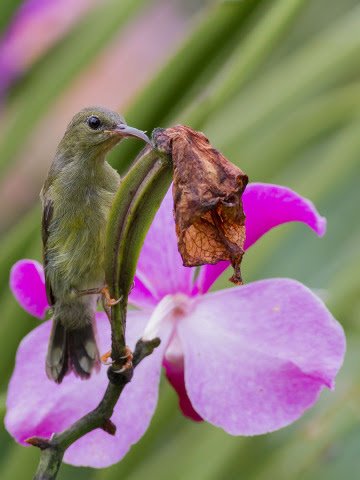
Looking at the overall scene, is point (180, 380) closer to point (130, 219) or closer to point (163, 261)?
point (163, 261)

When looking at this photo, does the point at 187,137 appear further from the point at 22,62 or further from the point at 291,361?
the point at 22,62

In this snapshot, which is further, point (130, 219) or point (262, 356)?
point (262, 356)

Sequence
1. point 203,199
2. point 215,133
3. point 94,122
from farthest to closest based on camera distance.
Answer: point 215,133 → point 94,122 → point 203,199

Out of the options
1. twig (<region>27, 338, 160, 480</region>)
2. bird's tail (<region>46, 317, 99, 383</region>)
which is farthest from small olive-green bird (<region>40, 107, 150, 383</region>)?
twig (<region>27, 338, 160, 480</region>)

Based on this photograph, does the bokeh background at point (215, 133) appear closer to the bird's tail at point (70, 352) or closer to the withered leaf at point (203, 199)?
the bird's tail at point (70, 352)

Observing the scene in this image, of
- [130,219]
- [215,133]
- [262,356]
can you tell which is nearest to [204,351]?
[262,356]

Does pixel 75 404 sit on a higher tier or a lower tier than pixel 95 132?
lower
